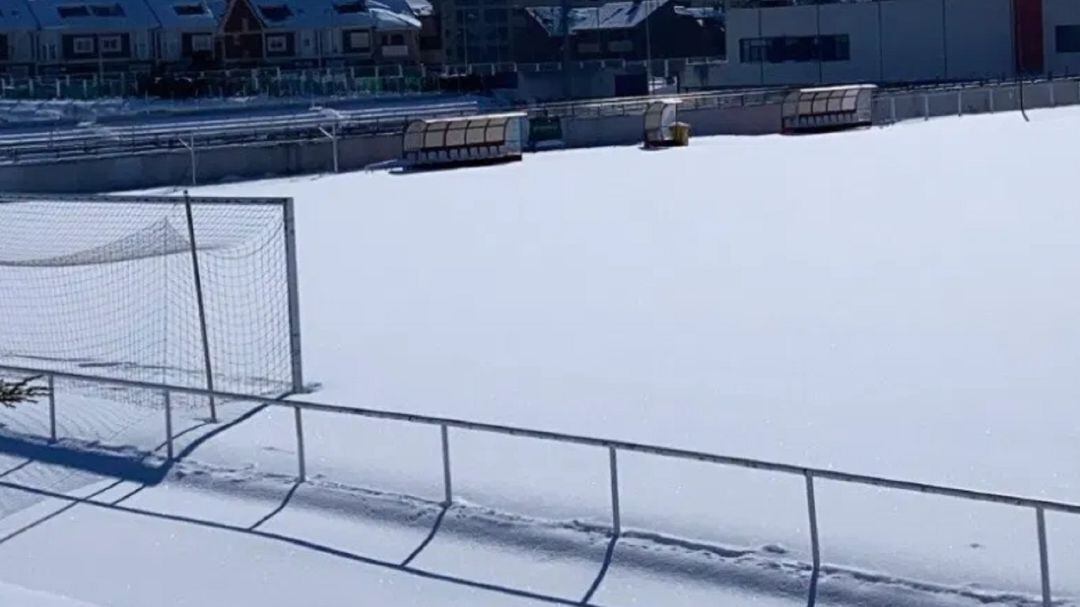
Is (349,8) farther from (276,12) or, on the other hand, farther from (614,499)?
(614,499)

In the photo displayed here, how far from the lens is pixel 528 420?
13.2m

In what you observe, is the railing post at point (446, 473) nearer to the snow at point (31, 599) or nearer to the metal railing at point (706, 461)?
the metal railing at point (706, 461)

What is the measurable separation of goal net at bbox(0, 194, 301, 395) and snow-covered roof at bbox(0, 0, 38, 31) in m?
44.9

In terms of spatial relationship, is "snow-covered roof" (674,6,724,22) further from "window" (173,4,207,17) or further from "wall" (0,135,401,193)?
"wall" (0,135,401,193)

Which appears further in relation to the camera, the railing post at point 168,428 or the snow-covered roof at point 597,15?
the snow-covered roof at point 597,15

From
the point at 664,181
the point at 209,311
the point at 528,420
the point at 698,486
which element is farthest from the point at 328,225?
the point at 698,486

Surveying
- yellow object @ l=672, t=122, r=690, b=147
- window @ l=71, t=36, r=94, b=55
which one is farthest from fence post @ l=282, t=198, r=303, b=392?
window @ l=71, t=36, r=94, b=55

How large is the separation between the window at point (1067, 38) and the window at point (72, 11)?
32.3m

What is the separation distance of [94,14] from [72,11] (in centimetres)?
108

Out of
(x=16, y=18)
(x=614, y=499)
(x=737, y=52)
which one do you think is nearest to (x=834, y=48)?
(x=737, y=52)

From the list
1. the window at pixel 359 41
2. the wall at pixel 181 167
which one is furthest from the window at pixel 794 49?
the wall at pixel 181 167

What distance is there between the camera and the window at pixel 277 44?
74062 millimetres

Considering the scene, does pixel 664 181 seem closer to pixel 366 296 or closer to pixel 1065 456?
pixel 366 296

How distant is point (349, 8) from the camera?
2933 inches
